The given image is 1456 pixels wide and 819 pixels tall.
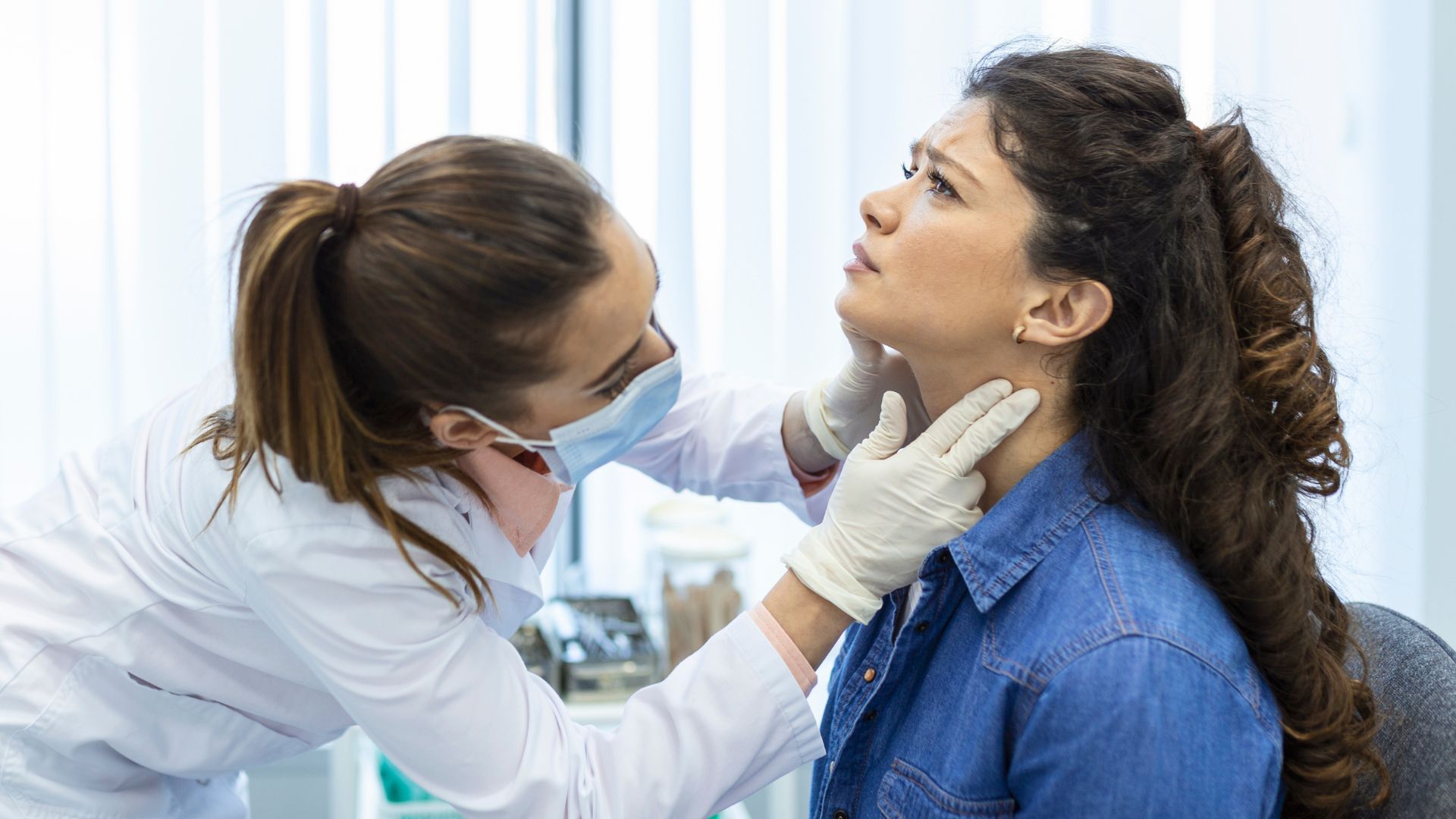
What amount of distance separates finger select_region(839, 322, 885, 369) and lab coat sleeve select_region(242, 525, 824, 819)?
0.40 meters

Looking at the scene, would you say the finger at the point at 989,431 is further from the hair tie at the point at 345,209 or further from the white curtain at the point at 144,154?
the white curtain at the point at 144,154

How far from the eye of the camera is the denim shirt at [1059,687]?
0.96m

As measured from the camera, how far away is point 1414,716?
1056 millimetres

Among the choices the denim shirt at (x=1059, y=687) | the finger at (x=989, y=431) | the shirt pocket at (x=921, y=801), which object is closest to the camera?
the denim shirt at (x=1059, y=687)

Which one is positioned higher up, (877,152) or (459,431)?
(877,152)

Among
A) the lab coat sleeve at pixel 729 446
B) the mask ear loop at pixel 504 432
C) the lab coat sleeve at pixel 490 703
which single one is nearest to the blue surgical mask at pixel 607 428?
the mask ear loop at pixel 504 432

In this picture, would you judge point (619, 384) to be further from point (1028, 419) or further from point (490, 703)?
point (1028, 419)

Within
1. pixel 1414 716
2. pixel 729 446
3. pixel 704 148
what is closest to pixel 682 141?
pixel 704 148

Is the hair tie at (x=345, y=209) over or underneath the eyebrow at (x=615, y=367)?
over

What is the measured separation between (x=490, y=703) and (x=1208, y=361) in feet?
2.47

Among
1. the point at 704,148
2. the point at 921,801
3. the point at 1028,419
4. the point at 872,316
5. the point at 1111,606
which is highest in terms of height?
the point at 704,148

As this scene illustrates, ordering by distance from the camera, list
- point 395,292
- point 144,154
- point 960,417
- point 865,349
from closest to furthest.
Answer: point 395,292, point 960,417, point 865,349, point 144,154

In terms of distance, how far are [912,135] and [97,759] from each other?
1586mm

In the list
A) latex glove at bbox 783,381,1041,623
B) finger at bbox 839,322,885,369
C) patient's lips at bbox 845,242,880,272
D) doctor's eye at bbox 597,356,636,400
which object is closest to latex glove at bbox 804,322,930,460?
finger at bbox 839,322,885,369
